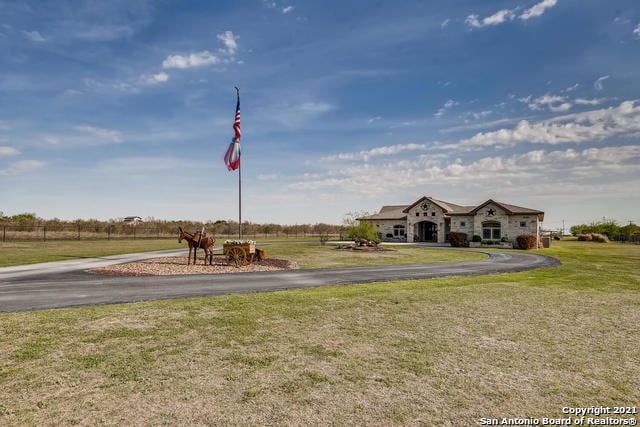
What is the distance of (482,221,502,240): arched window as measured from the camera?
1822 inches

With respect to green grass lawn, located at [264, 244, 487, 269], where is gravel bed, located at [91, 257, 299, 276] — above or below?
above

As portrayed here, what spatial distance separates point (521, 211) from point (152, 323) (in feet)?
151

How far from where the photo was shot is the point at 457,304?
10914mm

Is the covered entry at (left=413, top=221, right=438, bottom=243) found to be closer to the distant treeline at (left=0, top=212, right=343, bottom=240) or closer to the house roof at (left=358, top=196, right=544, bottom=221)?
the house roof at (left=358, top=196, right=544, bottom=221)

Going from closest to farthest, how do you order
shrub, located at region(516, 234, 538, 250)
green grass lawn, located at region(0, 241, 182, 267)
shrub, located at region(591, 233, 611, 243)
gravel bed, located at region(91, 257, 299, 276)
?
gravel bed, located at region(91, 257, 299, 276) → green grass lawn, located at region(0, 241, 182, 267) → shrub, located at region(516, 234, 538, 250) → shrub, located at region(591, 233, 611, 243)

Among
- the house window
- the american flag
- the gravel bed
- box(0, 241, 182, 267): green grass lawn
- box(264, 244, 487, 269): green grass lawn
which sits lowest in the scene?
box(264, 244, 487, 269): green grass lawn

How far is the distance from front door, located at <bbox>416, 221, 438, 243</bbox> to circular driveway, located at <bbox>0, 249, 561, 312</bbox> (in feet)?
115

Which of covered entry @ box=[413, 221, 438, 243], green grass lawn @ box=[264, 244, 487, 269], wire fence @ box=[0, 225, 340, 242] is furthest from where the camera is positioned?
covered entry @ box=[413, 221, 438, 243]

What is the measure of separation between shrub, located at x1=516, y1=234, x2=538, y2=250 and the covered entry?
46.2 ft

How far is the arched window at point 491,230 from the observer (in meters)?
46.3

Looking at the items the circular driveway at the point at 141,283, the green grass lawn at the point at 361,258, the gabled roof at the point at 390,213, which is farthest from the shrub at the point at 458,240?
the circular driveway at the point at 141,283

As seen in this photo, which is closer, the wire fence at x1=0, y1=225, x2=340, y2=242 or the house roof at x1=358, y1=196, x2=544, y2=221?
the house roof at x1=358, y1=196, x2=544, y2=221

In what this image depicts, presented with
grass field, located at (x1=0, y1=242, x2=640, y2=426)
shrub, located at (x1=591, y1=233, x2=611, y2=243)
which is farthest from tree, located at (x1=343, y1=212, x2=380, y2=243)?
shrub, located at (x1=591, y1=233, x2=611, y2=243)

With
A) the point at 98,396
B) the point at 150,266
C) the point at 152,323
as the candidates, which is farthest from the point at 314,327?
the point at 150,266
